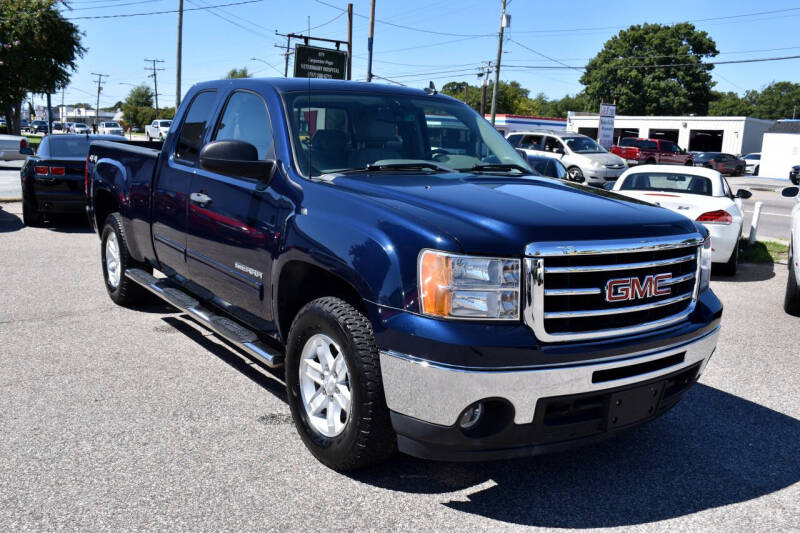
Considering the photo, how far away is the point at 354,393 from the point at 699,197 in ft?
Answer: 26.0

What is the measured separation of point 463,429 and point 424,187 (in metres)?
1.26

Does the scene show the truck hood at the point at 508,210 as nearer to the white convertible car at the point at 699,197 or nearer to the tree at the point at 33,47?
the white convertible car at the point at 699,197

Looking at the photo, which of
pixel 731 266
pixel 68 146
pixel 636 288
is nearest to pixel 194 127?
pixel 636 288

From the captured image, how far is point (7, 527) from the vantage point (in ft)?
9.71

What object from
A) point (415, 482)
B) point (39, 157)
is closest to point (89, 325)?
point (415, 482)

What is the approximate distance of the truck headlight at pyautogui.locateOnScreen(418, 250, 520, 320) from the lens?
292cm

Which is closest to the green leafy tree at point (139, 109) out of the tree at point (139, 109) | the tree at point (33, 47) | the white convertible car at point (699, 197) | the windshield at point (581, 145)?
the tree at point (139, 109)

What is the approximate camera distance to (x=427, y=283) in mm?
2941

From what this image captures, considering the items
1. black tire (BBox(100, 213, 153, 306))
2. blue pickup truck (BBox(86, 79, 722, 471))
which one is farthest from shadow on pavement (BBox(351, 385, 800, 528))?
black tire (BBox(100, 213, 153, 306))

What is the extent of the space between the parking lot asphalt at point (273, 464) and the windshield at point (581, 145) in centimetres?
1813

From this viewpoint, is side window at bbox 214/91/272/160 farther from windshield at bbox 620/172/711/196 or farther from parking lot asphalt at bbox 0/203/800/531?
windshield at bbox 620/172/711/196

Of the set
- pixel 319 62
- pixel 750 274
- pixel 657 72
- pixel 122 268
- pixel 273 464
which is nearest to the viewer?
pixel 273 464

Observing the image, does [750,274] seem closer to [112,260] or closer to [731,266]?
→ [731,266]

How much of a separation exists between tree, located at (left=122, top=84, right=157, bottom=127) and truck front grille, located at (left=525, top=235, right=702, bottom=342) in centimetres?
10187
